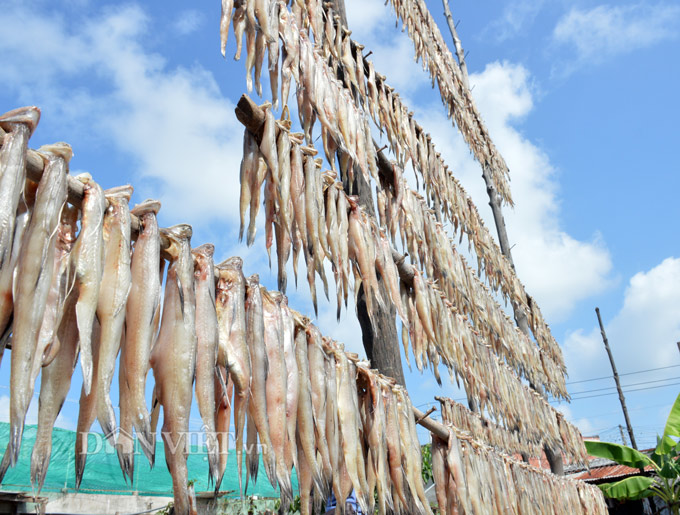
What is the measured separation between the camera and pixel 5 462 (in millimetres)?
680

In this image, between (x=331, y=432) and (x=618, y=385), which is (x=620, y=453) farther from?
(x=331, y=432)

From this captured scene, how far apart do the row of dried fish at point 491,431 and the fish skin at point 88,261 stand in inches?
121

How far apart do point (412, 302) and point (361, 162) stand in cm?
68

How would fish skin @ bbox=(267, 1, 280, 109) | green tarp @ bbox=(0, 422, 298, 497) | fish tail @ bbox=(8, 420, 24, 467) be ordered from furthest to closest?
green tarp @ bbox=(0, 422, 298, 497)
fish skin @ bbox=(267, 1, 280, 109)
fish tail @ bbox=(8, 420, 24, 467)

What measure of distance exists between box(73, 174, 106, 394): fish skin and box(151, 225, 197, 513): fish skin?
0.47ft

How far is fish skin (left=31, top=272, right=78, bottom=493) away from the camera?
71 centimetres

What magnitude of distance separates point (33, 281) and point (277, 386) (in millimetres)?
518

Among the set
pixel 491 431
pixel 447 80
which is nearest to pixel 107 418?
pixel 491 431

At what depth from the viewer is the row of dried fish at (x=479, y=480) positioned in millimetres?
2102

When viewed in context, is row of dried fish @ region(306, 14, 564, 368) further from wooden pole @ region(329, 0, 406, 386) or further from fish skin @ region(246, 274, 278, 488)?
fish skin @ region(246, 274, 278, 488)

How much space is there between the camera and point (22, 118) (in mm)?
809

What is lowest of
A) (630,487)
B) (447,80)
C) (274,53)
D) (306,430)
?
(630,487)

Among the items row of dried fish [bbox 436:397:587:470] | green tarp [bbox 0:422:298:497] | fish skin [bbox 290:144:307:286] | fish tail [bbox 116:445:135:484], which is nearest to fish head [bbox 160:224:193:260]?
fish tail [bbox 116:445:135:484]

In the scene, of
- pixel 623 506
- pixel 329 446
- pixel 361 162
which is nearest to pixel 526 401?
pixel 361 162
